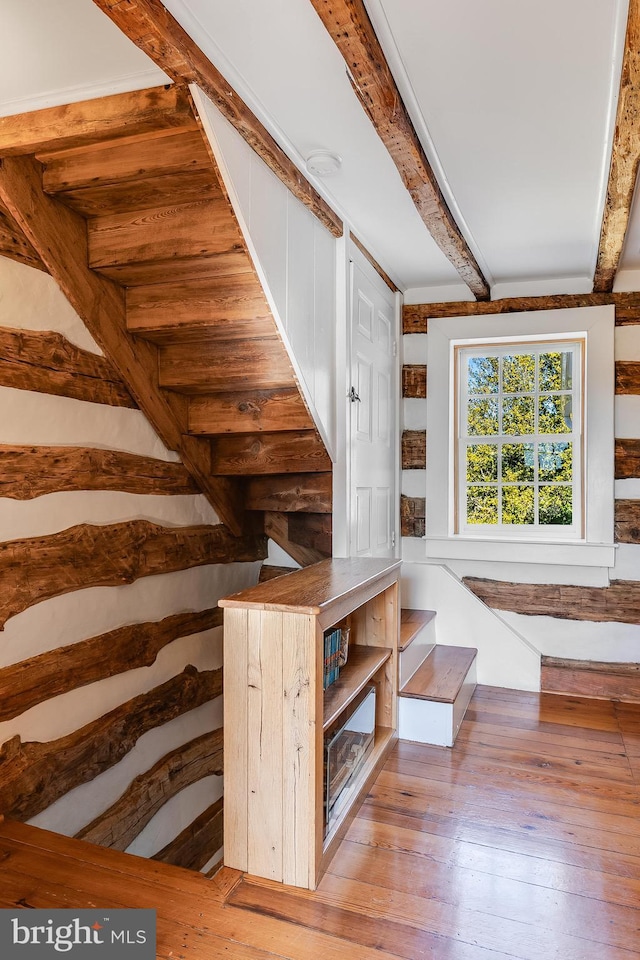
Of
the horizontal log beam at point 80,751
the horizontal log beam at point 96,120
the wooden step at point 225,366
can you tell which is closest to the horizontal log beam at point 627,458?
the wooden step at point 225,366

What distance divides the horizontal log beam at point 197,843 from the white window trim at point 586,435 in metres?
1.89

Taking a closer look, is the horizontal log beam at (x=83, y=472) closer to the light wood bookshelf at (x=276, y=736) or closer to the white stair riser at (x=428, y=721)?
the light wood bookshelf at (x=276, y=736)

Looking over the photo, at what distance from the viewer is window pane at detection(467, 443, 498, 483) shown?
13.1 ft

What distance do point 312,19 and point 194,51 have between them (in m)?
0.33

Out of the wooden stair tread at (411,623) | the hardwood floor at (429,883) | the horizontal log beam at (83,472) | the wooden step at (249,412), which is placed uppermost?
the wooden step at (249,412)

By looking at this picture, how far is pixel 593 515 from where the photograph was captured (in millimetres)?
3639

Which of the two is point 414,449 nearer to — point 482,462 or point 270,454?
point 482,462

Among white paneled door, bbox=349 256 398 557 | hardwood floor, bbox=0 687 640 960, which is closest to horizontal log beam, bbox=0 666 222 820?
hardwood floor, bbox=0 687 640 960

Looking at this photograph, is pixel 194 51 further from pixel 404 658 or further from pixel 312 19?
pixel 404 658

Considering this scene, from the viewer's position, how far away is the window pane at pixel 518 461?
392 cm

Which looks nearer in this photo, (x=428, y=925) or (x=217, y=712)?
(x=428, y=925)

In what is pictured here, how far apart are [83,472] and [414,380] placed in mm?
2278

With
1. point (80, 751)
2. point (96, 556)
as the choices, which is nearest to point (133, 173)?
point (96, 556)

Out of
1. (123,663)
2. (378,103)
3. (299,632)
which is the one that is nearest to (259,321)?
(378,103)
